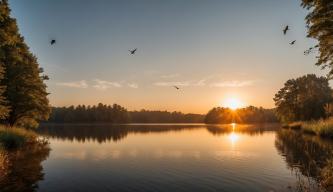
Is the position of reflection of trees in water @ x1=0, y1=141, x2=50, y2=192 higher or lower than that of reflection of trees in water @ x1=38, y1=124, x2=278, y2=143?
lower

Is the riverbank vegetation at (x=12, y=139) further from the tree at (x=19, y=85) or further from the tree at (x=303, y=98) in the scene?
the tree at (x=303, y=98)

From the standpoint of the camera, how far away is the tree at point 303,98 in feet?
300

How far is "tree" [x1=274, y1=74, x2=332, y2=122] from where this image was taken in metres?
91.5

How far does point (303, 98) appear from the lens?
322ft

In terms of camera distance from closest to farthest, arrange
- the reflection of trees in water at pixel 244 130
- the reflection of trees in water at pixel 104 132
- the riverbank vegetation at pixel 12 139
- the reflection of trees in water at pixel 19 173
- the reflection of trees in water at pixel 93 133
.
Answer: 1. the reflection of trees in water at pixel 19 173
2. the riverbank vegetation at pixel 12 139
3. the reflection of trees in water at pixel 93 133
4. the reflection of trees in water at pixel 104 132
5. the reflection of trees in water at pixel 244 130

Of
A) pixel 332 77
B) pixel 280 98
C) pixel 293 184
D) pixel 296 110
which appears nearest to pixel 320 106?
pixel 296 110

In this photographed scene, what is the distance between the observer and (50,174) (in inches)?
920

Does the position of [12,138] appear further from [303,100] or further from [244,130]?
[303,100]

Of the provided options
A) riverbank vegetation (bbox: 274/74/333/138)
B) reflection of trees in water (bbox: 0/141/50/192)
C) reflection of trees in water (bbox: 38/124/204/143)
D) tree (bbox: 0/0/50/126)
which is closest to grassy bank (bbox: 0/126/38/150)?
reflection of trees in water (bbox: 0/141/50/192)

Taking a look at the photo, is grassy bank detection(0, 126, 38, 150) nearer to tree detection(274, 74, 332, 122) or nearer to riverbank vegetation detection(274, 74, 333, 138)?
riverbank vegetation detection(274, 74, 333, 138)

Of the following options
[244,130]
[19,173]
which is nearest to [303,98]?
[244,130]

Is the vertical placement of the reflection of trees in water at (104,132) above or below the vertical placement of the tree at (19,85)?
below

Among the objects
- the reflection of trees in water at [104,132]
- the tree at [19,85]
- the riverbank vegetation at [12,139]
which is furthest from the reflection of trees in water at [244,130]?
the riverbank vegetation at [12,139]

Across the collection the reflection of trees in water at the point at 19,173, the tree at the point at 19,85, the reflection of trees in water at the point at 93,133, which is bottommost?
the reflection of trees in water at the point at 19,173
